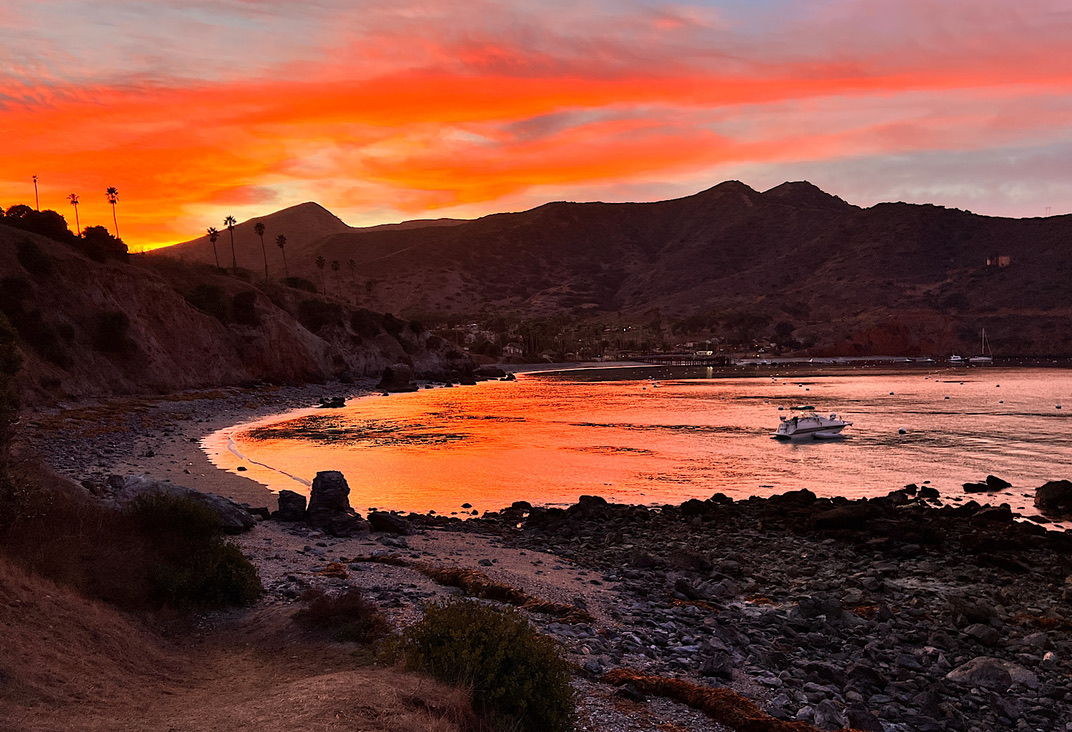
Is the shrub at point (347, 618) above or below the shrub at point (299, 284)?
below

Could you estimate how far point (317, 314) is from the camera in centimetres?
10900

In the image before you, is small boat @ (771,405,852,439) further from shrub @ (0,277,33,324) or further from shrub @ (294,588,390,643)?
shrub @ (0,277,33,324)

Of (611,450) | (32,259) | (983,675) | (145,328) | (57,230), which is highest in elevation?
(57,230)

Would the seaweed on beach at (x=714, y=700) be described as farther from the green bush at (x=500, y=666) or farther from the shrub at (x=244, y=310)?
the shrub at (x=244, y=310)

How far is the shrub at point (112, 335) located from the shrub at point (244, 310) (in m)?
22.6

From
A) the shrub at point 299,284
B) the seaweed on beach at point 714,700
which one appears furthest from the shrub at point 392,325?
the seaweed on beach at point 714,700

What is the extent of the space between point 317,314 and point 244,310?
77.4ft

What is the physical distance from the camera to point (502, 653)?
836 centimetres

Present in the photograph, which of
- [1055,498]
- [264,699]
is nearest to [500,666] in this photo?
[264,699]

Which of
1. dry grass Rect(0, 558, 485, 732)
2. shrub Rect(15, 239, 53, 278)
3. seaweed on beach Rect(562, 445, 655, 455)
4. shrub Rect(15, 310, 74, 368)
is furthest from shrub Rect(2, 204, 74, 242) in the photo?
dry grass Rect(0, 558, 485, 732)

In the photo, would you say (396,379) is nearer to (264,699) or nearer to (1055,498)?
(1055,498)

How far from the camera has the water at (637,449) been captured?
110 ft

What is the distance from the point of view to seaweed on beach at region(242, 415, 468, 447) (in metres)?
48.3

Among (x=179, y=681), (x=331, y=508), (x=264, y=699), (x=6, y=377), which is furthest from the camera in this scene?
(x=331, y=508)
